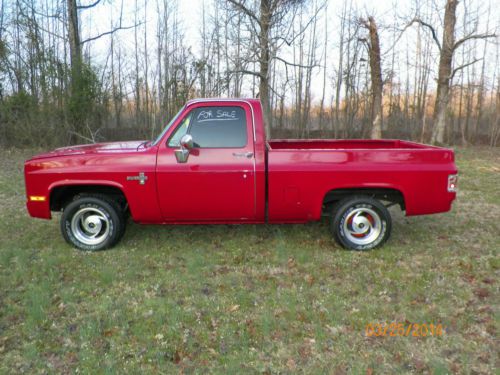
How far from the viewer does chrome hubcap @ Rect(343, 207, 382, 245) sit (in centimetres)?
502

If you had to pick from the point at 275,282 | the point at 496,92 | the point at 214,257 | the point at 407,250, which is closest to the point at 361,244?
the point at 407,250

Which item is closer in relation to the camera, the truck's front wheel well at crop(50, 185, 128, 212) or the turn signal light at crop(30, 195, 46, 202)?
the turn signal light at crop(30, 195, 46, 202)

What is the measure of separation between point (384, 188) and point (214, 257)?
2.45 meters

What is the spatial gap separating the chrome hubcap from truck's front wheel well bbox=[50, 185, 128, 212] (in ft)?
10.4

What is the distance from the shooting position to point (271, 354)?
296 centimetres

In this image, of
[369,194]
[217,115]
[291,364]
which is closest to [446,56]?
[369,194]

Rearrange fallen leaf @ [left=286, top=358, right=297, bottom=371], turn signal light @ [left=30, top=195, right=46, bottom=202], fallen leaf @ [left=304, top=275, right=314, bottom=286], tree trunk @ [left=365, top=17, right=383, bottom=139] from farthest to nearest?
tree trunk @ [left=365, top=17, right=383, bottom=139], turn signal light @ [left=30, top=195, right=46, bottom=202], fallen leaf @ [left=304, top=275, right=314, bottom=286], fallen leaf @ [left=286, top=358, right=297, bottom=371]

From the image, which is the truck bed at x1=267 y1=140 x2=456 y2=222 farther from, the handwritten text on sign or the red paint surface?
the handwritten text on sign

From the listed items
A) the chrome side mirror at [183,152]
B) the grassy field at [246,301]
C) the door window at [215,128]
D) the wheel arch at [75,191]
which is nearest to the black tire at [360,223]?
the grassy field at [246,301]

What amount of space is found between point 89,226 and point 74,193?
1.71ft

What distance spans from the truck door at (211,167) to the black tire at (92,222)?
0.72m

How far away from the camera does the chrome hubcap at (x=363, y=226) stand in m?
5.02

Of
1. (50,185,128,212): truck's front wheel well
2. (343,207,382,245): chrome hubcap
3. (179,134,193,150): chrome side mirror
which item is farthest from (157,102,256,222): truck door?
(343,207,382,245): chrome hubcap

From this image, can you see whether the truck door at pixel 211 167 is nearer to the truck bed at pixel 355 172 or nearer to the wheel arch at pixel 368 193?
the truck bed at pixel 355 172
